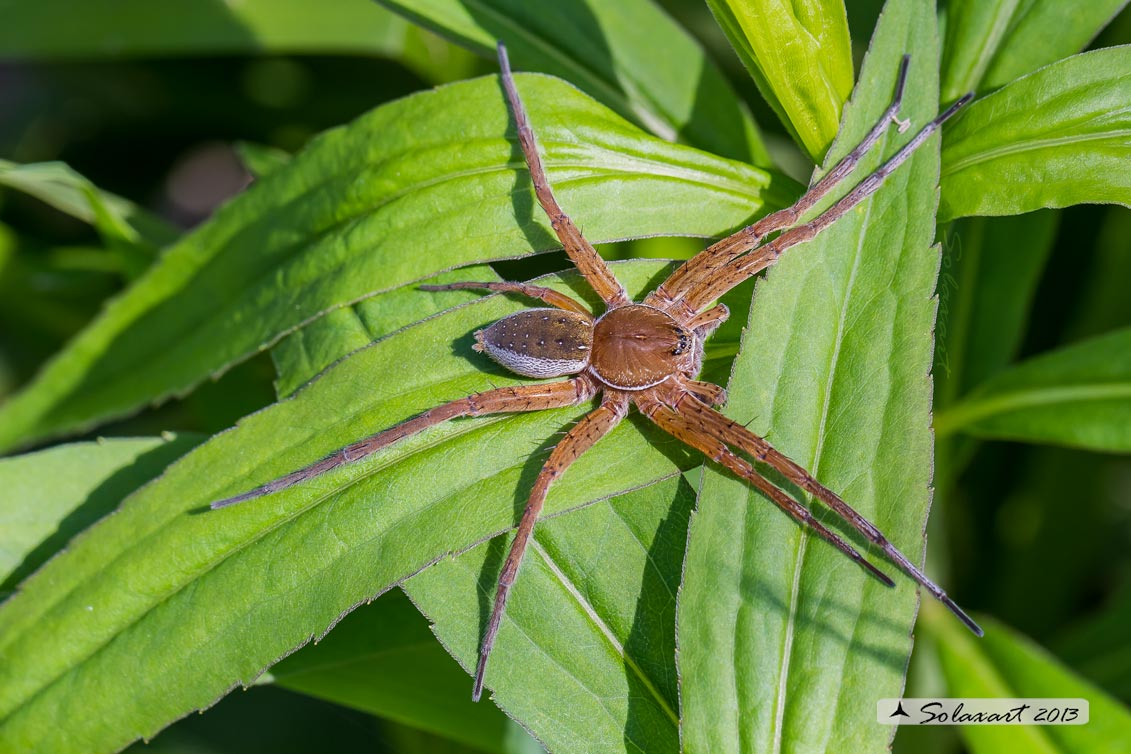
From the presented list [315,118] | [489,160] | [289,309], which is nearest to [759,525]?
[489,160]

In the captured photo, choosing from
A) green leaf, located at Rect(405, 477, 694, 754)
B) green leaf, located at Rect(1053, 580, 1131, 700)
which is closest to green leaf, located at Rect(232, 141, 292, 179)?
green leaf, located at Rect(405, 477, 694, 754)

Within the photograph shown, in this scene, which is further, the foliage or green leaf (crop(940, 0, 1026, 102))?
green leaf (crop(940, 0, 1026, 102))

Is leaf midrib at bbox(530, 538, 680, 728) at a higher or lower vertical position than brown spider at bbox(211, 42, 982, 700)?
lower

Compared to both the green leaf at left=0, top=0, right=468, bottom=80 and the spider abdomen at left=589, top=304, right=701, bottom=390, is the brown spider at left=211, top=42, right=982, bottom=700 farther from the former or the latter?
the green leaf at left=0, top=0, right=468, bottom=80

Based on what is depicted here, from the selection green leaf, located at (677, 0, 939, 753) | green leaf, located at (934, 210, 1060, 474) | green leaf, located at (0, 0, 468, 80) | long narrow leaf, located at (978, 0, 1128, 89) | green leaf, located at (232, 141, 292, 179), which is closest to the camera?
green leaf, located at (677, 0, 939, 753)

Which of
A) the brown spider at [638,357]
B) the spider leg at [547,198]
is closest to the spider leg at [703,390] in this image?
the brown spider at [638,357]

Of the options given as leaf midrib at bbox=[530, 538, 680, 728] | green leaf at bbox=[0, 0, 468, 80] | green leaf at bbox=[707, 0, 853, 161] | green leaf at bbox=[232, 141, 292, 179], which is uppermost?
green leaf at bbox=[0, 0, 468, 80]
